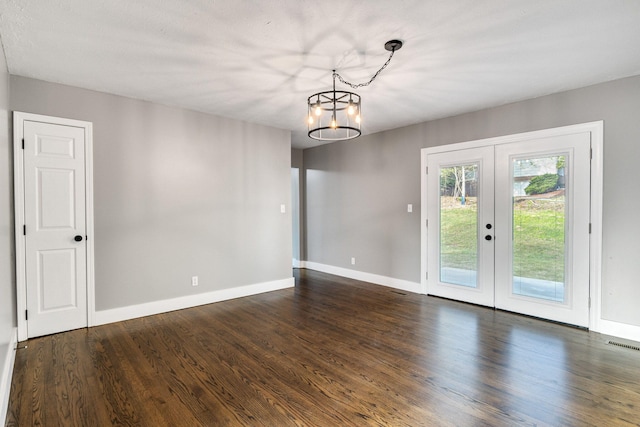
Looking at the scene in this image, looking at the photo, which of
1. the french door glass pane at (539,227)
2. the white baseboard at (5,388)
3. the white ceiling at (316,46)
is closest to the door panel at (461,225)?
the french door glass pane at (539,227)

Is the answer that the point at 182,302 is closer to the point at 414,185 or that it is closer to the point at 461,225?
the point at 414,185

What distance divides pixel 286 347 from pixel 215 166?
8.70 feet

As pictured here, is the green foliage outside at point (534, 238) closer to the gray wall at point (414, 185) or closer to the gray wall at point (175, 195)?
the gray wall at point (414, 185)

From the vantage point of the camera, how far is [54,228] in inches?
128

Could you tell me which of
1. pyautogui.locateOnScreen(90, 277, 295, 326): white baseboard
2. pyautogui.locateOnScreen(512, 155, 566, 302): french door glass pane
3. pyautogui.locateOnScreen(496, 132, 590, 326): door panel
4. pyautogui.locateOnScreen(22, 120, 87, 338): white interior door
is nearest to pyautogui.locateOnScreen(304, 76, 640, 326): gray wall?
pyautogui.locateOnScreen(496, 132, 590, 326): door panel

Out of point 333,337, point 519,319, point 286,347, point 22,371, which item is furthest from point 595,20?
point 22,371

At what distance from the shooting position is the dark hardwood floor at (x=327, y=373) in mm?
1984

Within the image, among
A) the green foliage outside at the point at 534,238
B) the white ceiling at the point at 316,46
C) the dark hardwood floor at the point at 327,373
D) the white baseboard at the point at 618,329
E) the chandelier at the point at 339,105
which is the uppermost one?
the white ceiling at the point at 316,46

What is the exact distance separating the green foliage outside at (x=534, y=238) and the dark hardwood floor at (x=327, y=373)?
0.63 metres

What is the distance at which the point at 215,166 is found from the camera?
14.5 ft

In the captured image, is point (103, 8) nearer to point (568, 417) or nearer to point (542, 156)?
point (568, 417)

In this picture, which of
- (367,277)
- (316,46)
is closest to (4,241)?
(316,46)

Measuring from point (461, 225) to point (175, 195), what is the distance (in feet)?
12.5

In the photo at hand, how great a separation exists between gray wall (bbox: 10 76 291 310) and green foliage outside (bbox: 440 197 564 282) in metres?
2.74
